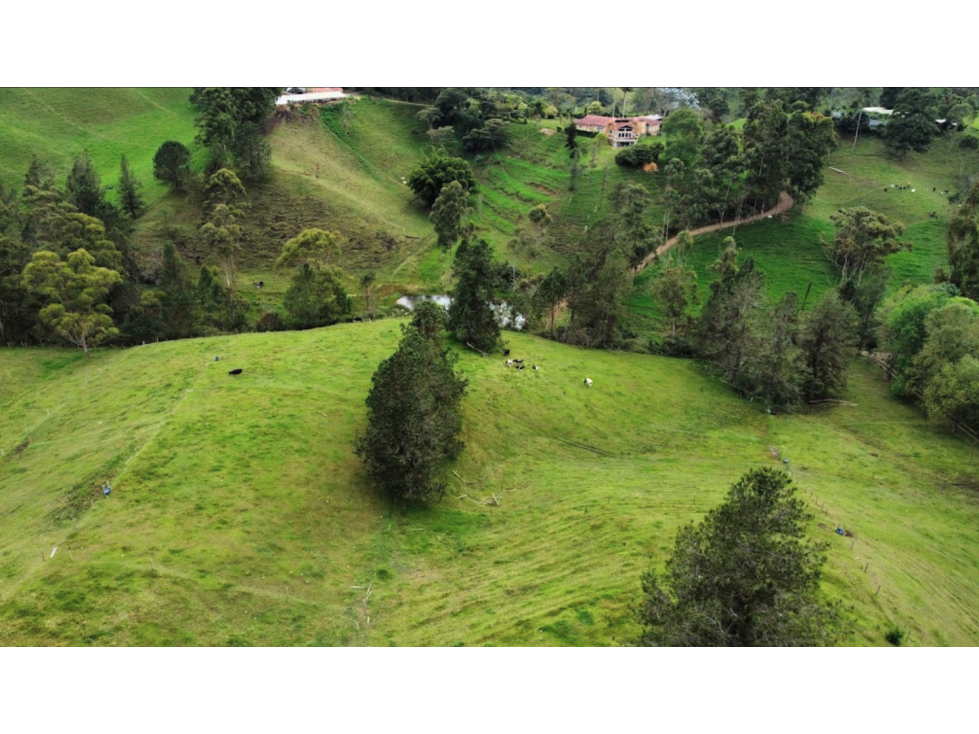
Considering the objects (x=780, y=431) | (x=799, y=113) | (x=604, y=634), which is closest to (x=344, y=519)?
(x=604, y=634)

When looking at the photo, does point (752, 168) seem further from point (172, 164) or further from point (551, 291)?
point (172, 164)

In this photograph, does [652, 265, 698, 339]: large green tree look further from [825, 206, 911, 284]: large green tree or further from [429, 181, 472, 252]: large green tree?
[429, 181, 472, 252]: large green tree

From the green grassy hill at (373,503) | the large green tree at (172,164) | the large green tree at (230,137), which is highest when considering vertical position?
the large green tree at (230,137)

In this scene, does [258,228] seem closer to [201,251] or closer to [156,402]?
[201,251]

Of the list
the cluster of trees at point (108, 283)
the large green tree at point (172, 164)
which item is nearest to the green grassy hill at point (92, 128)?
the large green tree at point (172, 164)

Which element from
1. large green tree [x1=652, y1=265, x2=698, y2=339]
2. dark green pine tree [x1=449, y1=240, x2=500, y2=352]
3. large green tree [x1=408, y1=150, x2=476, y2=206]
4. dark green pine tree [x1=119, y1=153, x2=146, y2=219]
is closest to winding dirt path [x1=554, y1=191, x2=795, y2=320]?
large green tree [x1=652, y1=265, x2=698, y2=339]

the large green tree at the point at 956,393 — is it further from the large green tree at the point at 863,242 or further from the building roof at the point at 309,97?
the building roof at the point at 309,97

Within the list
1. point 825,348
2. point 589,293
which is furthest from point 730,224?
point 589,293
